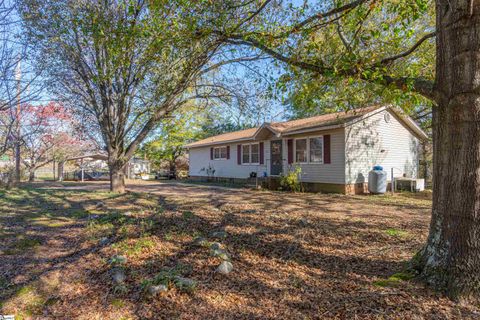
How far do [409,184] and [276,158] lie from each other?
6.04m

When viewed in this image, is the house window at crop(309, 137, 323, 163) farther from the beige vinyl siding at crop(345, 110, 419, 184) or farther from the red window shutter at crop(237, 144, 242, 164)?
the red window shutter at crop(237, 144, 242, 164)

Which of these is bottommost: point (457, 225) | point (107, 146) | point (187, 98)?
point (457, 225)

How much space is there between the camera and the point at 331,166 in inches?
468

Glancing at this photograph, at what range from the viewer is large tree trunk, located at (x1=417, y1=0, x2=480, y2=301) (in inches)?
105

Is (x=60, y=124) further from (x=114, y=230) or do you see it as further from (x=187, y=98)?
(x=114, y=230)

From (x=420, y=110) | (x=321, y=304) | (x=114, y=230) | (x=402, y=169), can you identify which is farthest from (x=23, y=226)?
(x=420, y=110)

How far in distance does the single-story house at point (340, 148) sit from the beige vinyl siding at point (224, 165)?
8 cm

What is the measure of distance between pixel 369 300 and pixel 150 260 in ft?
8.29

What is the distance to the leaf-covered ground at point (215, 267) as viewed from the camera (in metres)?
2.56

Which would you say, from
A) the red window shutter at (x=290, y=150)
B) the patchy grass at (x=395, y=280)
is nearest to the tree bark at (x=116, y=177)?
the red window shutter at (x=290, y=150)

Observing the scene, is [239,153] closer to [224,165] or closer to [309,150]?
[224,165]

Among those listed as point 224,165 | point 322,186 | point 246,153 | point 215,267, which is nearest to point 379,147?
point 322,186

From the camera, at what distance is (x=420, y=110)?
18.1 m

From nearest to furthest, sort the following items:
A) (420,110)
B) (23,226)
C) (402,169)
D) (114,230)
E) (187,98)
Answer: (114,230)
(23,226)
(187,98)
(402,169)
(420,110)
